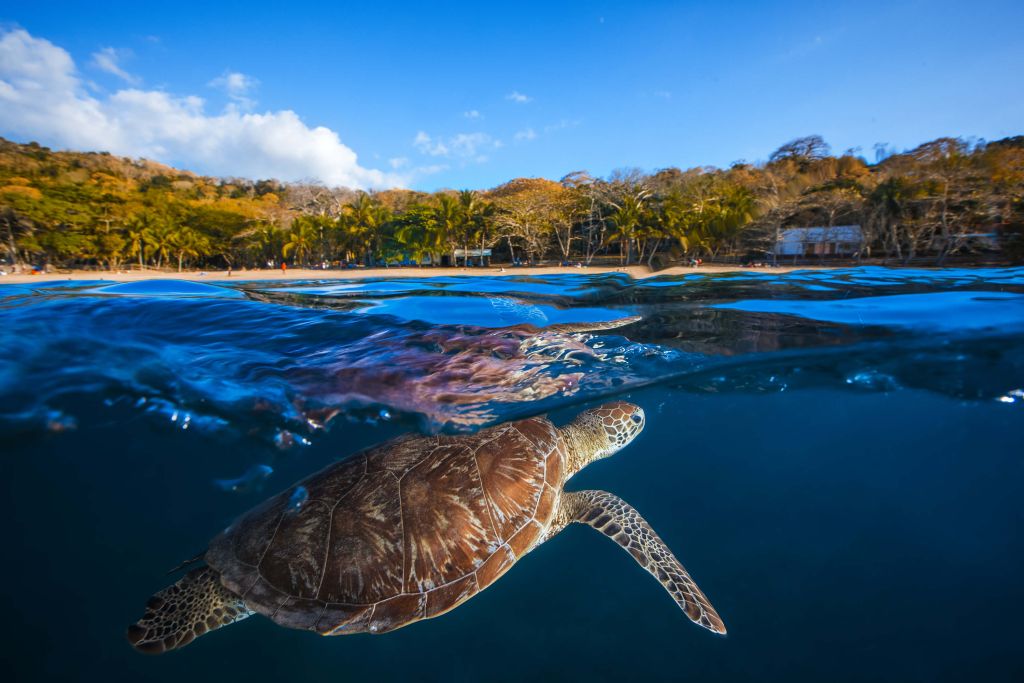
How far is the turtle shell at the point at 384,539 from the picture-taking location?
304 centimetres

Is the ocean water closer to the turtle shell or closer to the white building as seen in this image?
the turtle shell

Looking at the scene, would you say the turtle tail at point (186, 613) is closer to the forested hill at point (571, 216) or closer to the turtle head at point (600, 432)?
the turtle head at point (600, 432)

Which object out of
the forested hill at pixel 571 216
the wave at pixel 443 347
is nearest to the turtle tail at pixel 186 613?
the wave at pixel 443 347

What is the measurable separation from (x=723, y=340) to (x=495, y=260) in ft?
137

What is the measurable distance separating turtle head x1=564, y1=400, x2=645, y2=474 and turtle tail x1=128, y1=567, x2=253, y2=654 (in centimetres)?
380

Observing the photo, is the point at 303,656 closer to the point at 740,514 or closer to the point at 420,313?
the point at 420,313

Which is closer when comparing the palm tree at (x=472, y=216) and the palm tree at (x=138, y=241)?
the palm tree at (x=138, y=241)

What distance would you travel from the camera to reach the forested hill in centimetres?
1198

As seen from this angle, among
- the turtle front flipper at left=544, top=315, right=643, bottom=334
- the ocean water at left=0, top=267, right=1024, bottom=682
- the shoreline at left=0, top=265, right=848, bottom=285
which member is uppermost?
the shoreline at left=0, top=265, right=848, bottom=285

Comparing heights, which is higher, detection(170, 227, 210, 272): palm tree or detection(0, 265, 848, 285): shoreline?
detection(170, 227, 210, 272): palm tree

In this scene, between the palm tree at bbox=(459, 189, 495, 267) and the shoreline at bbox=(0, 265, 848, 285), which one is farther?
the palm tree at bbox=(459, 189, 495, 267)

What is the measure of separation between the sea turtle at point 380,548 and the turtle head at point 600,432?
1.08 meters

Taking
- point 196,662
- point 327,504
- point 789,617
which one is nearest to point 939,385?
point 789,617

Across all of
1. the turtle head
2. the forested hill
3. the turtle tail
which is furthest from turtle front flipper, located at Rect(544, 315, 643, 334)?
the forested hill
